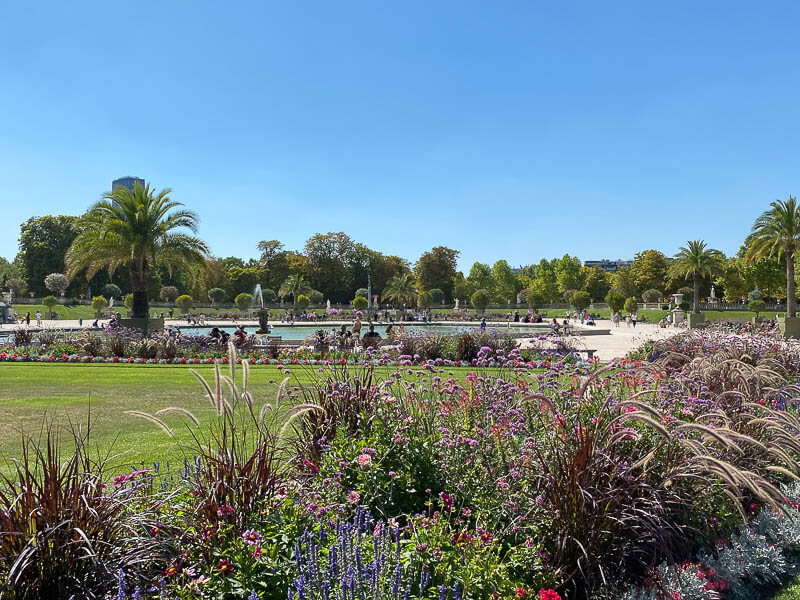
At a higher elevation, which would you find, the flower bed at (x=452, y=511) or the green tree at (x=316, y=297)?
the green tree at (x=316, y=297)

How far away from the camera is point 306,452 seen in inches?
173

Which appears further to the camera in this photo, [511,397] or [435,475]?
[511,397]

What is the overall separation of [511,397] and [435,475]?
160 cm

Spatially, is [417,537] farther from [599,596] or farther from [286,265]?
[286,265]

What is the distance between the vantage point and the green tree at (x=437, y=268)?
86.6 meters

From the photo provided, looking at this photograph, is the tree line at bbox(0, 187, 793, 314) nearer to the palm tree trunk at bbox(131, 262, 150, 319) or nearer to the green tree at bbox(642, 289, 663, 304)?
the green tree at bbox(642, 289, 663, 304)

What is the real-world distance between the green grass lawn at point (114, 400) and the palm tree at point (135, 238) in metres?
8.75

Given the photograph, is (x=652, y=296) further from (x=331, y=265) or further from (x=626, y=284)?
(x=331, y=265)

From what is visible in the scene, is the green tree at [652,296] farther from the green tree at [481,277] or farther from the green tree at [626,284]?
the green tree at [481,277]

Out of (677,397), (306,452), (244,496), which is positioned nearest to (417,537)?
(244,496)

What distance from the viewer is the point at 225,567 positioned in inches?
98.0

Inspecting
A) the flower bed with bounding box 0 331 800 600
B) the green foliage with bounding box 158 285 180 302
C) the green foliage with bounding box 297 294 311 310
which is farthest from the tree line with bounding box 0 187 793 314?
the flower bed with bounding box 0 331 800 600

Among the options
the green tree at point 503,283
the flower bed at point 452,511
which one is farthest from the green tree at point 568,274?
the flower bed at point 452,511

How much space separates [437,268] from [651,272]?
31.2 m
